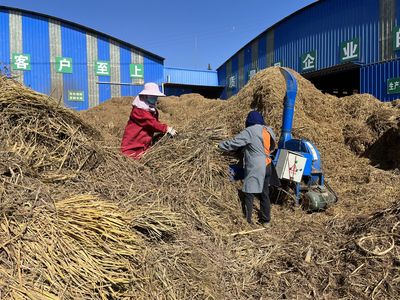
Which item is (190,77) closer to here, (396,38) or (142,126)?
(396,38)

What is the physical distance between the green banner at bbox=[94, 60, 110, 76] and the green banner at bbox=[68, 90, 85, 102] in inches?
59.4

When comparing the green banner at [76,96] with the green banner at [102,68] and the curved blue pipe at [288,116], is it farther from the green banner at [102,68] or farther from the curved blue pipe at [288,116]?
the curved blue pipe at [288,116]

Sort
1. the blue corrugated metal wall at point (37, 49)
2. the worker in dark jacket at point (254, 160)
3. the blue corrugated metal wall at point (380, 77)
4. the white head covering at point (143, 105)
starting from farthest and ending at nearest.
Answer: the blue corrugated metal wall at point (37, 49) → the blue corrugated metal wall at point (380, 77) → the white head covering at point (143, 105) → the worker in dark jacket at point (254, 160)

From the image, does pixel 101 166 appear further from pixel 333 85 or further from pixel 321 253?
pixel 333 85

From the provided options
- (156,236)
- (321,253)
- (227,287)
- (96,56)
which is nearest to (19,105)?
(156,236)

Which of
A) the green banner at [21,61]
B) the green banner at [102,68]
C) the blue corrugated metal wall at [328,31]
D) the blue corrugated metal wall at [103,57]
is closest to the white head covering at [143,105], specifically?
the blue corrugated metal wall at [328,31]

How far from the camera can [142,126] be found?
5605mm

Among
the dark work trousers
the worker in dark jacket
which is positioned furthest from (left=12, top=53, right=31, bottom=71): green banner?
the dark work trousers

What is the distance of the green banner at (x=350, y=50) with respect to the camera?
54.9 ft

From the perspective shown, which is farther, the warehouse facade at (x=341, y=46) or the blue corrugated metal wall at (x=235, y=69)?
the blue corrugated metal wall at (x=235, y=69)

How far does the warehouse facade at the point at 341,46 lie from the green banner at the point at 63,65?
1078cm

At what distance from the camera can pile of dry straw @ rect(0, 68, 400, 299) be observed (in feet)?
9.23

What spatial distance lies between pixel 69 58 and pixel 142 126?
712 inches

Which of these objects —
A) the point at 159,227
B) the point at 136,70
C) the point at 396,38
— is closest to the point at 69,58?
the point at 136,70
